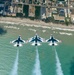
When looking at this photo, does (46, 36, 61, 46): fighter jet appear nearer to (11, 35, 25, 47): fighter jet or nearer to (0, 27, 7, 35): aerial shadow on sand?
(11, 35, 25, 47): fighter jet

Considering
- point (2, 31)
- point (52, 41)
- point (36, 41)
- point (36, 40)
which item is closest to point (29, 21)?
point (2, 31)

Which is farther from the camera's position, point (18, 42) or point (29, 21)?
point (29, 21)

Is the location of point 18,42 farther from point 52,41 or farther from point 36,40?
point 52,41

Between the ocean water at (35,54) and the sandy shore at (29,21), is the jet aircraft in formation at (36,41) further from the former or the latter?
the sandy shore at (29,21)

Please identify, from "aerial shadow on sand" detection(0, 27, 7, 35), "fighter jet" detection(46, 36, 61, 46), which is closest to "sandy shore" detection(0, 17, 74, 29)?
"aerial shadow on sand" detection(0, 27, 7, 35)

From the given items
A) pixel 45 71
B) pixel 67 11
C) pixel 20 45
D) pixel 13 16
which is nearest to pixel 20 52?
pixel 20 45

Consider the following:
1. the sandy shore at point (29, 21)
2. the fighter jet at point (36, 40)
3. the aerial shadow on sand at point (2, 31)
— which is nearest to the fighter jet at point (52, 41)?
the fighter jet at point (36, 40)

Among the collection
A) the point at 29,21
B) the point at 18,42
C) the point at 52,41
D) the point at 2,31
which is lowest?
the point at 18,42

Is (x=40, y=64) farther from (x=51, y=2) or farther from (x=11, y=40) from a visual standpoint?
(x=51, y=2)
